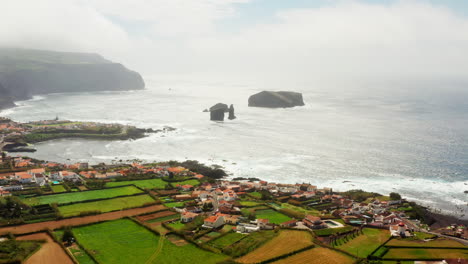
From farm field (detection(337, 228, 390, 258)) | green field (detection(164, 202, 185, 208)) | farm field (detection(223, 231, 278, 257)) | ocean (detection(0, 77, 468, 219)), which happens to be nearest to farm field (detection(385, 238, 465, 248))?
farm field (detection(337, 228, 390, 258))

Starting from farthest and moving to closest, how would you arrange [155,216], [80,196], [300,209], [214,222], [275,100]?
[275,100], [300,209], [80,196], [155,216], [214,222]

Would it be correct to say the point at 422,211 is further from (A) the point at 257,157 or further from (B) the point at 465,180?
(A) the point at 257,157

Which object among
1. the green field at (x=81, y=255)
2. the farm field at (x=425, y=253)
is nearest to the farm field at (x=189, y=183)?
the green field at (x=81, y=255)

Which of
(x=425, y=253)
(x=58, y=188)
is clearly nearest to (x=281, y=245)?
(x=425, y=253)

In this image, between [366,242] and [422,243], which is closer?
[422,243]

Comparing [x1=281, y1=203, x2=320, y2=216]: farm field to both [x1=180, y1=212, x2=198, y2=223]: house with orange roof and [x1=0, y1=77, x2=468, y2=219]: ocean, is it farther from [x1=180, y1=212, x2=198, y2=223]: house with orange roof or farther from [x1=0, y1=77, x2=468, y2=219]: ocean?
[x1=0, y1=77, x2=468, y2=219]: ocean

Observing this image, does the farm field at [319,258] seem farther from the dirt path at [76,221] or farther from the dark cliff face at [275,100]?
the dark cliff face at [275,100]

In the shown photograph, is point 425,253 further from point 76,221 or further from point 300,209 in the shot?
point 76,221
